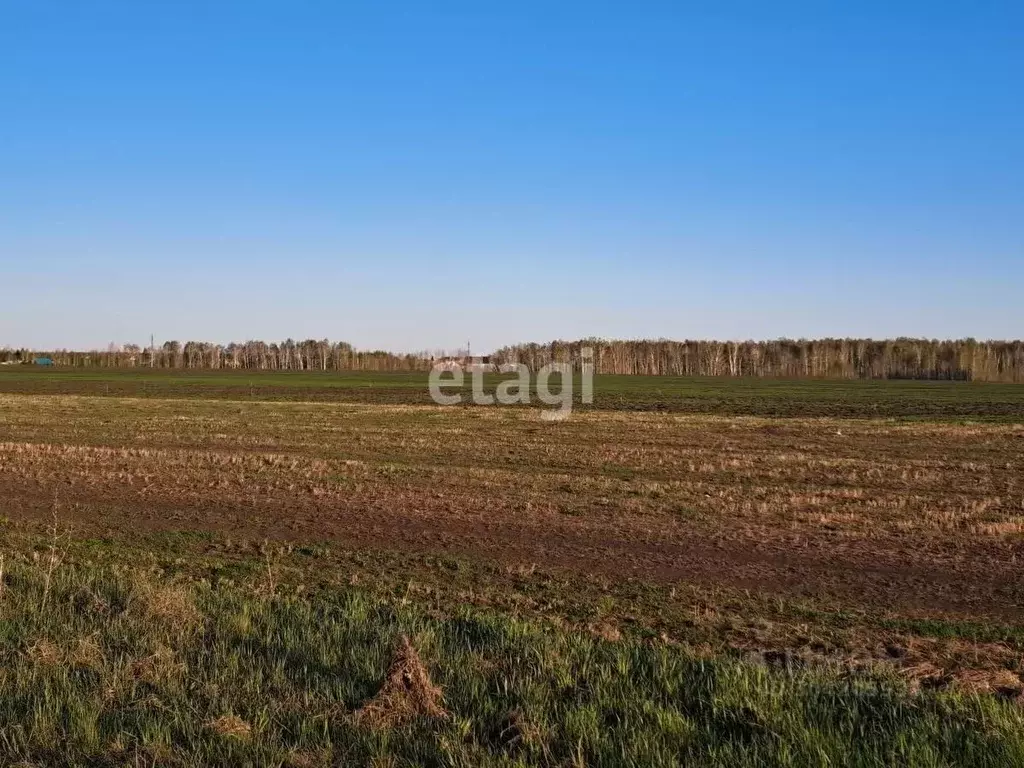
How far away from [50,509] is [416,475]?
7.76 meters

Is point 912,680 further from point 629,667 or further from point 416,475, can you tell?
point 416,475

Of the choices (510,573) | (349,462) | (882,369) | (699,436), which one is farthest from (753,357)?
(510,573)

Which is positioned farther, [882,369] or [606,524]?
[882,369]

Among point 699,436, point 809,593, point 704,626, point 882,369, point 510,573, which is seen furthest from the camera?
point 882,369

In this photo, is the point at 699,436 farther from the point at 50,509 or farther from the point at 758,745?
the point at 758,745

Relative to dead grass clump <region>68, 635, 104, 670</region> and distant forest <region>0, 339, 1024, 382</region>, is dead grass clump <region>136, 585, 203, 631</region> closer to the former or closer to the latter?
dead grass clump <region>68, 635, 104, 670</region>

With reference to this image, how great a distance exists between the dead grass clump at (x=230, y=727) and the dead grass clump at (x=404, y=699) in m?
0.65

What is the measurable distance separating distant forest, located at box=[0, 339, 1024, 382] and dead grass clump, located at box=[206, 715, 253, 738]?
141 metres

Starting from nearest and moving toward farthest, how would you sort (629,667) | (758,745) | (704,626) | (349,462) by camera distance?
(758,745) < (629,667) < (704,626) < (349,462)

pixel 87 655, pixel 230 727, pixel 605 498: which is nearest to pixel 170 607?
pixel 87 655

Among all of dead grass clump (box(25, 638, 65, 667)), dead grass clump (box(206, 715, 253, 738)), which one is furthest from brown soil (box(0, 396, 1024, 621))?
dead grass clump (box(206, 715, 253, 738))

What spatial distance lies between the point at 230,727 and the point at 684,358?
163m

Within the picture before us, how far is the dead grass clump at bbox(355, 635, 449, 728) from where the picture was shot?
5.38 meters

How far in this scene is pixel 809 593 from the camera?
10523 millimetres
